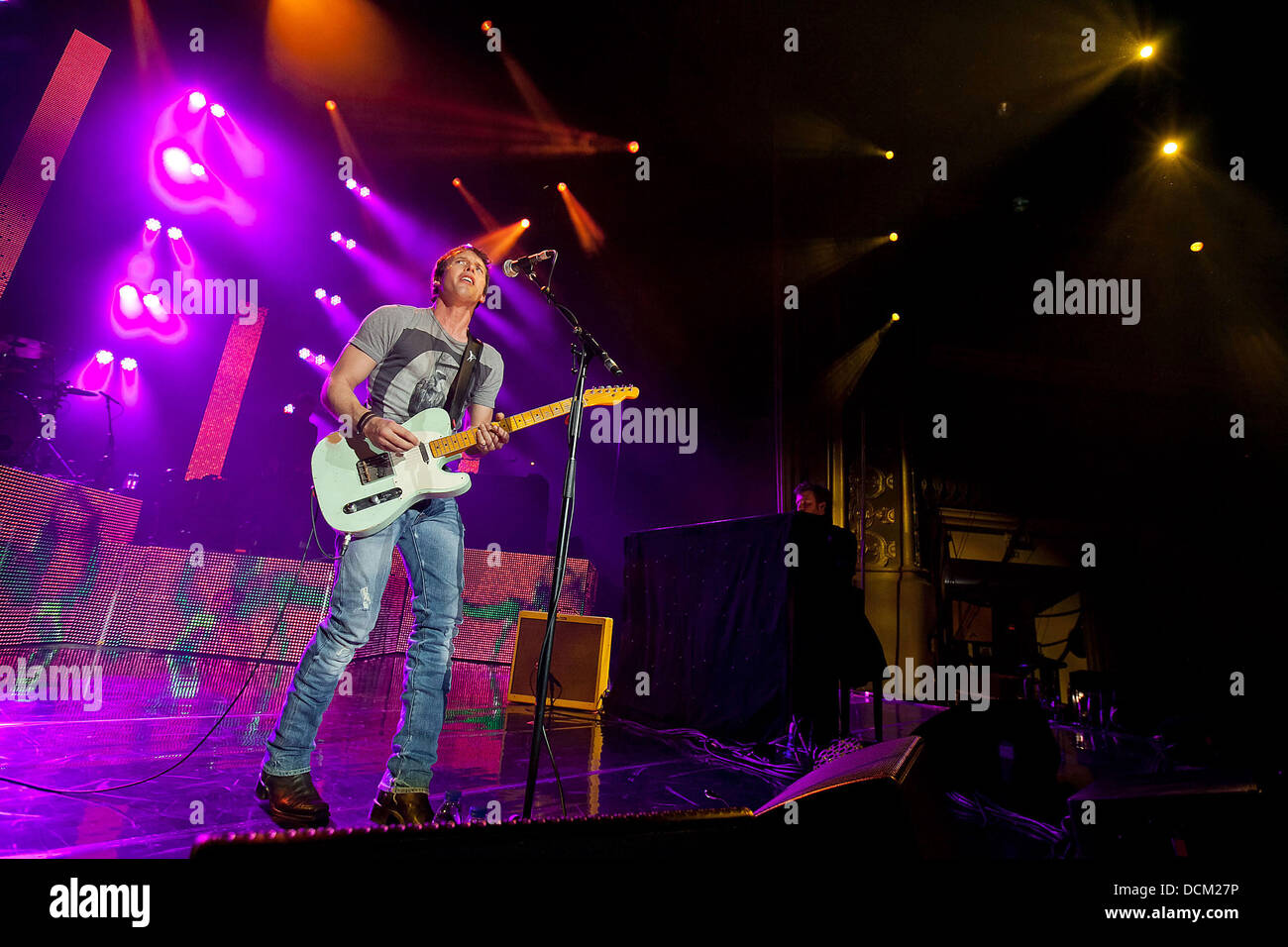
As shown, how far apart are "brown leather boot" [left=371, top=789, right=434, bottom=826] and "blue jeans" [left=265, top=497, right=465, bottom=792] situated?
3 cm

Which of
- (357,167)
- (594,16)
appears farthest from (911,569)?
(357,167)

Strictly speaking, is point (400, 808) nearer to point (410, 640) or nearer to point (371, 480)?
point (410, 640)

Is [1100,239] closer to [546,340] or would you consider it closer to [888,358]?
[888,358]

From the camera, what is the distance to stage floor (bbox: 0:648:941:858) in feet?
7.34

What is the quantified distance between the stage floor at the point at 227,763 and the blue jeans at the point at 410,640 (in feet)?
0.93

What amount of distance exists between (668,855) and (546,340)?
11.1 meters

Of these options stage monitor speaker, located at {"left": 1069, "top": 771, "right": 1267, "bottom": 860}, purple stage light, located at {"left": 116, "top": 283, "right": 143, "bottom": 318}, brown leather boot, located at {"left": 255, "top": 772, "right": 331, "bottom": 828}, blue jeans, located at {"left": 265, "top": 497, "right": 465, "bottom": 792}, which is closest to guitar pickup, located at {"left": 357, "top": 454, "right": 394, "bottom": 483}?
blue jeans, located at {"left": 265, "top": 497, "right": 465, "bottom": 792}

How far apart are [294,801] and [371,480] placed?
119cm

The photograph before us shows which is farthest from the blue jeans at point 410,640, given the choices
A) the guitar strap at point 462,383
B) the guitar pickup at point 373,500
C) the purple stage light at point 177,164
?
the purple stage light at point 177,164

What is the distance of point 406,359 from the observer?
274 centimetres

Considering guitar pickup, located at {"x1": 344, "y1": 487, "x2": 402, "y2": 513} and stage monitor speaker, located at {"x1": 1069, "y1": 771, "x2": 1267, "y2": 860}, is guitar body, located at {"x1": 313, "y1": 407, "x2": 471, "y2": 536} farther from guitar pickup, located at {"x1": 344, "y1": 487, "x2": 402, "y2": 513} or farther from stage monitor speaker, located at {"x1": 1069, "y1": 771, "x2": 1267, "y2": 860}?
stage monitor speaker, located at {"x1": 1069, "y1": 771, "x2": 1267, "y2": 860}

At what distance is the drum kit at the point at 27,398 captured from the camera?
758 cm

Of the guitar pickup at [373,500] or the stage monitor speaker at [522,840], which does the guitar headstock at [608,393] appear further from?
the stage monitor speaker at [522,840]

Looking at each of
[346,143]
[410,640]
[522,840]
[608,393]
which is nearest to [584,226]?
[346,143]
